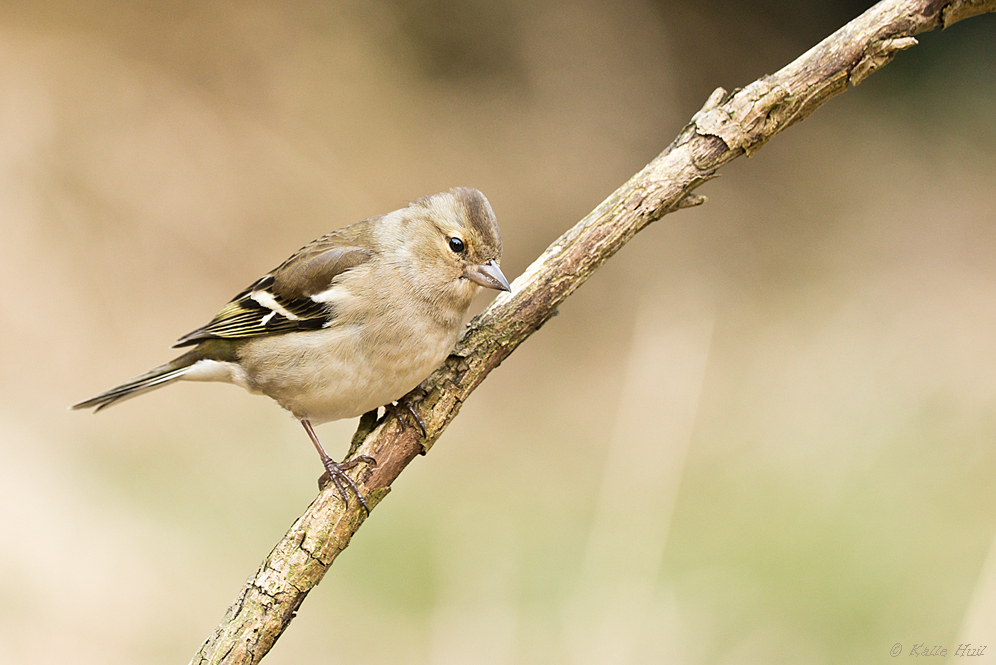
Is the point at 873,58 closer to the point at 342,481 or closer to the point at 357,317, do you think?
the point at 357,317

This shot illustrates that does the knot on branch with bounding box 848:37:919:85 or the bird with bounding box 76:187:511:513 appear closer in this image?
the knot on branch with bounding box 848:37:919:85

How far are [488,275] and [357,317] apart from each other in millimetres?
507

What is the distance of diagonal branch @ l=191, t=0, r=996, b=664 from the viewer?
102 inches

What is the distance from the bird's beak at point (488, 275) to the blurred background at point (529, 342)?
126cm

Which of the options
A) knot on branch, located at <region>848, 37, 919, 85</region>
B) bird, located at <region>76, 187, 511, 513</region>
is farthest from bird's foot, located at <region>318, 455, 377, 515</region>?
knot on branch, located at <region>848, 37, 919, 85</region>

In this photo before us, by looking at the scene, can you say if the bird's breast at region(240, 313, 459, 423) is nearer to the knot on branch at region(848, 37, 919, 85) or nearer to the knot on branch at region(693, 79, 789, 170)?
the knot on branch at region(693, 79, 789, 170)

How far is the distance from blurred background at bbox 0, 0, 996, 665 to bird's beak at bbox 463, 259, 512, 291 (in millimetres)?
1257

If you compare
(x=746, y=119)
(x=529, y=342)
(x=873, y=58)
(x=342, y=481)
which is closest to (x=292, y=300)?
(x=342, y=481)

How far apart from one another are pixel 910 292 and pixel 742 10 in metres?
2.89

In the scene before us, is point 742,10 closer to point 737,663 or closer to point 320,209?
point 320,209

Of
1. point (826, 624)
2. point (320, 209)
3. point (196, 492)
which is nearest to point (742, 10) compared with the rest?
point (320, 209)

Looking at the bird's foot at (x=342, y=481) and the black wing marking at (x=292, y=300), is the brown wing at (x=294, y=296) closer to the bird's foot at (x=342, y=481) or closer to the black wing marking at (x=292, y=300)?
the black wing marking at (x=292, y=300)

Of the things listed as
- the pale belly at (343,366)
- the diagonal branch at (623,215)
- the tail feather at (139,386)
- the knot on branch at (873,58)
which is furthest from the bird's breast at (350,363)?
the knot on branch at (873,58)

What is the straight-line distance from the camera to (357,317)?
2.94 meters
